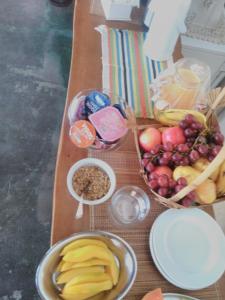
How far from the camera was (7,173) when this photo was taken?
1.49 meters

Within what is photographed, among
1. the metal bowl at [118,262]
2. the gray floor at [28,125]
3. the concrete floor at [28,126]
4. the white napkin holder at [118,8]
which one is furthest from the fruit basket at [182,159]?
the gray floor at [28,125]

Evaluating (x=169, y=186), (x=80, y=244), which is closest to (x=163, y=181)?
(x=169, y=186)

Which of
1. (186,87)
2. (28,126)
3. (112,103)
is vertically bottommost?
(28,126)

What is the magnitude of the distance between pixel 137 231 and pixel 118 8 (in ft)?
2.68

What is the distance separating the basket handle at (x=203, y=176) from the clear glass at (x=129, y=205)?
5.0 inches

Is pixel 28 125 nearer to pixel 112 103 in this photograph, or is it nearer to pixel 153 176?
pixel 112 103

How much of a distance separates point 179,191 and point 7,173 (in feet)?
3.44

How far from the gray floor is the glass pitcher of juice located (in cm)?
80

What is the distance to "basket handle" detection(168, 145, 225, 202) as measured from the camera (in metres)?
0.59

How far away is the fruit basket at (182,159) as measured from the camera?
0.72m

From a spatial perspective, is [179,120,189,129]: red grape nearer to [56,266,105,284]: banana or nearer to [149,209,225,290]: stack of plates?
[149,209,225,290]: stack of plates

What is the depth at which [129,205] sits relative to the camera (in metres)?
0.82

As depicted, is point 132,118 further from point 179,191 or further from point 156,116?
point 179,191

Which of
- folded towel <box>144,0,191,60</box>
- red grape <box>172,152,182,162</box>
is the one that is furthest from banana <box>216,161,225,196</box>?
folded towel <box>144,0,191,60</box>
